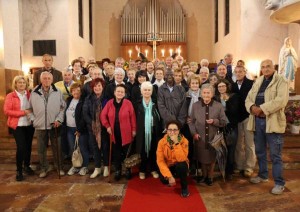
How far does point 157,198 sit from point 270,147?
4.89 feet

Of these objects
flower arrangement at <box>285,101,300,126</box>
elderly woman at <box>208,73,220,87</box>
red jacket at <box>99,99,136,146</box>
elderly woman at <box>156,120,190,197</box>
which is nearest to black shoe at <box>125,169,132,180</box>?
red jacket at <box>99,99,136,146</box>

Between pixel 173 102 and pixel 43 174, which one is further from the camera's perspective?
pixel 43 174

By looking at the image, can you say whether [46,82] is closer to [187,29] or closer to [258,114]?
[258,114]

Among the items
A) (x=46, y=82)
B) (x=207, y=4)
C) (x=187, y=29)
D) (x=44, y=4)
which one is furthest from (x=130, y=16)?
(x=46, y=82)

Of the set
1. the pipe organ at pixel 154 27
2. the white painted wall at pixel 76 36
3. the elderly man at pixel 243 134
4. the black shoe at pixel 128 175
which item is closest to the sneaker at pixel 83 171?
the black shoe at pixel 128 175

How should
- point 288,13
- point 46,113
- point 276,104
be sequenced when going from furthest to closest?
1. point 288,13
2. point 46,113
3. point 276,104

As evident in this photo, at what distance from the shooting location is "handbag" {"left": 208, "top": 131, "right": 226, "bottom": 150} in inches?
150

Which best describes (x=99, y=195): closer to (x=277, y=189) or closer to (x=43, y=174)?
(x=43, y=174)

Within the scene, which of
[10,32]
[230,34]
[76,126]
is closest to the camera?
[76,126]

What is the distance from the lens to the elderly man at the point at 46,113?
423 cm

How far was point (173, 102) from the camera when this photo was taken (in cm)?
418

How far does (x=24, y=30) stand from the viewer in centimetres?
934

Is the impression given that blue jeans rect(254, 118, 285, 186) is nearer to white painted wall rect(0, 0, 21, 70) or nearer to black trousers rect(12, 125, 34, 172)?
black trousers rect(12, 125, 34, 172)

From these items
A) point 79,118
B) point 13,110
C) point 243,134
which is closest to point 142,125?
point 79,118
